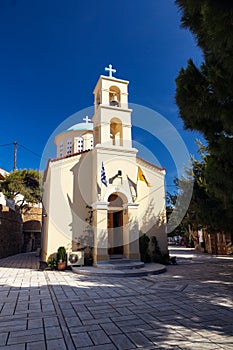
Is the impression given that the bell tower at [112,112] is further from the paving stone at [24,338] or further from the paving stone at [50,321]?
the paving stone at [24,338]

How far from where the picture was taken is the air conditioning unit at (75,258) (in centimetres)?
1378

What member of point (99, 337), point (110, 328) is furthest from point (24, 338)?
point (110, 328)

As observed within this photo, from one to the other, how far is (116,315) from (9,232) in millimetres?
19253

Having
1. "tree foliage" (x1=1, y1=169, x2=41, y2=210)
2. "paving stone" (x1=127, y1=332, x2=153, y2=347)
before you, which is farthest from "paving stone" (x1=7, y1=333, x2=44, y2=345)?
"tree foliage" (x1=1, y1=169, x2=41, y2=210)

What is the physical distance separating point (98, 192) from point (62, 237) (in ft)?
11.3

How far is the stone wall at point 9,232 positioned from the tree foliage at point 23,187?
3.45 meters

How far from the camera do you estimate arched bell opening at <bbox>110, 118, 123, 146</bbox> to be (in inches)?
656

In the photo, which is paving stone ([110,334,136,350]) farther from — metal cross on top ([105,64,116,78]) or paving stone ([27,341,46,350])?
metal cross on top ([105,64,116,78])

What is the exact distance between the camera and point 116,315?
5965 millimetres

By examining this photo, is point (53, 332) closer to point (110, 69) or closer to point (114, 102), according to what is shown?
point (114, 102)

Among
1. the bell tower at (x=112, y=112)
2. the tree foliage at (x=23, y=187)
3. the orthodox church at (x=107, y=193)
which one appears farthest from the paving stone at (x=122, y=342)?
the tree foliage at (x=23, y=187)

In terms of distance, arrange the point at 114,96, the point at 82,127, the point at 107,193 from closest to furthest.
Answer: the point at 107,193, the point at 114,96, the point at 82,127

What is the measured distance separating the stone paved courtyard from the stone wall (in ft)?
38.6

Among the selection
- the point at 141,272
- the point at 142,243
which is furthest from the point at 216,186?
the point at 142,243
